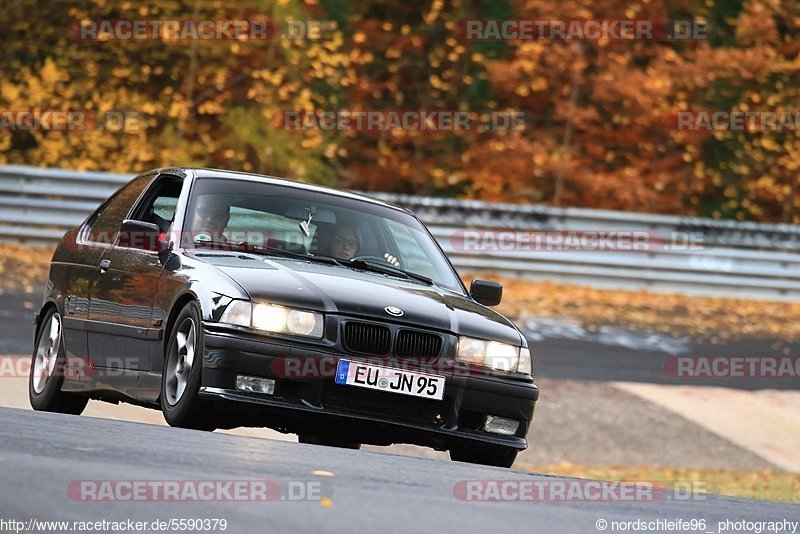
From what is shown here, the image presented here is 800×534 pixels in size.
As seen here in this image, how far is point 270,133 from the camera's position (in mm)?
22797

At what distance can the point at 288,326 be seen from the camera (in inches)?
285

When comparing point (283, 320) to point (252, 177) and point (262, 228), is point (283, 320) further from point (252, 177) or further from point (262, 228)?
point (252, 177)

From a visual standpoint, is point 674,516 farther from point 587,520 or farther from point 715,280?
point 715,280

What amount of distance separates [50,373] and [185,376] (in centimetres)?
206

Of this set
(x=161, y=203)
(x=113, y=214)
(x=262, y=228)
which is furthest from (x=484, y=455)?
(x=113, y=214)

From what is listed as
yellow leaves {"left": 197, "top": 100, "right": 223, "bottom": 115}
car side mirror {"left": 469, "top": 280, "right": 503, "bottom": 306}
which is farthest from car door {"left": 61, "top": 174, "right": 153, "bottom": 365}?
yellow leaves {"left": 197, "top": 100, "right": 223, "bottom": 115}

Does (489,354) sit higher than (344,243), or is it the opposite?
(344,243)

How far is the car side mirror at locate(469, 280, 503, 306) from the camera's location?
888cm

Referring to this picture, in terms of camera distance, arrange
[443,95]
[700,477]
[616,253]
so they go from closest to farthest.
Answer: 1. [700,477]
2. [616,253]
3. [443,95]

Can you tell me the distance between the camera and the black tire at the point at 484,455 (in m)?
7.71

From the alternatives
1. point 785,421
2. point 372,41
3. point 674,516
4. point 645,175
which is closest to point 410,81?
point 372,41

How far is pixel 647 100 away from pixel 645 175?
5.18 ft

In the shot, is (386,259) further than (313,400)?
Yes

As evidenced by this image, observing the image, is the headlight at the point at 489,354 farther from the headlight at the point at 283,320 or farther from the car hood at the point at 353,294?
the headlight at the point at 283,320
